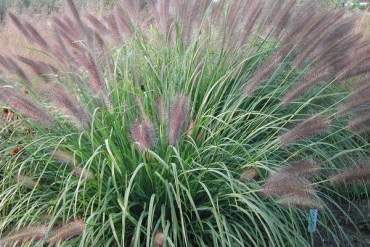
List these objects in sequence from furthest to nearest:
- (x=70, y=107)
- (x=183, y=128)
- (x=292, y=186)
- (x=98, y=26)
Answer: (x=98, y=26) < (x=183, y=128) < (x=70, y=107) < (x=292, y=186)

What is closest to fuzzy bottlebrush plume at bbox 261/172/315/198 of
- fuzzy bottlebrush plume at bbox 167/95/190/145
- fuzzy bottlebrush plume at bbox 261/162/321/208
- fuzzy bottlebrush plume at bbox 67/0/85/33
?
fuzzy bottlebrush plume at bbox 261/162/321/208

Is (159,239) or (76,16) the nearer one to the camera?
(159,239)

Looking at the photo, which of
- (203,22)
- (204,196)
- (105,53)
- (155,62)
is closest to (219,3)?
(203,22)

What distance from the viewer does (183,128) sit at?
2.80m

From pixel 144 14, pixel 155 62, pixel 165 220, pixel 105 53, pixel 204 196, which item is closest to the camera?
pixel 165 220

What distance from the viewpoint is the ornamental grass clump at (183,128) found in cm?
259

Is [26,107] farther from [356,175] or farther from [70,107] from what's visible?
[356,175]

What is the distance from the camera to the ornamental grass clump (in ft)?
8.50

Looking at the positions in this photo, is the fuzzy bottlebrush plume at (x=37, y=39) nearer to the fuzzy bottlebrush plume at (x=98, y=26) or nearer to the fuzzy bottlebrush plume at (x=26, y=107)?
the fuzzy bottlebrush plume at (x=98, y=26)

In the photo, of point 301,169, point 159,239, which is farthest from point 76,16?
point 301,169

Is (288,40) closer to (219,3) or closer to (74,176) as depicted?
(219,3)

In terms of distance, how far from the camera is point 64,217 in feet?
9.05

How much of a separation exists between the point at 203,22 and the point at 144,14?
722 mm

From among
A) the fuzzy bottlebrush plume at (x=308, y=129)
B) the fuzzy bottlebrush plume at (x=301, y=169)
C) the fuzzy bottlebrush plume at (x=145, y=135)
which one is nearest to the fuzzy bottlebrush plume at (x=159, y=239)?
the fuzzy bottlebrush plume at (x=145, y=135)
